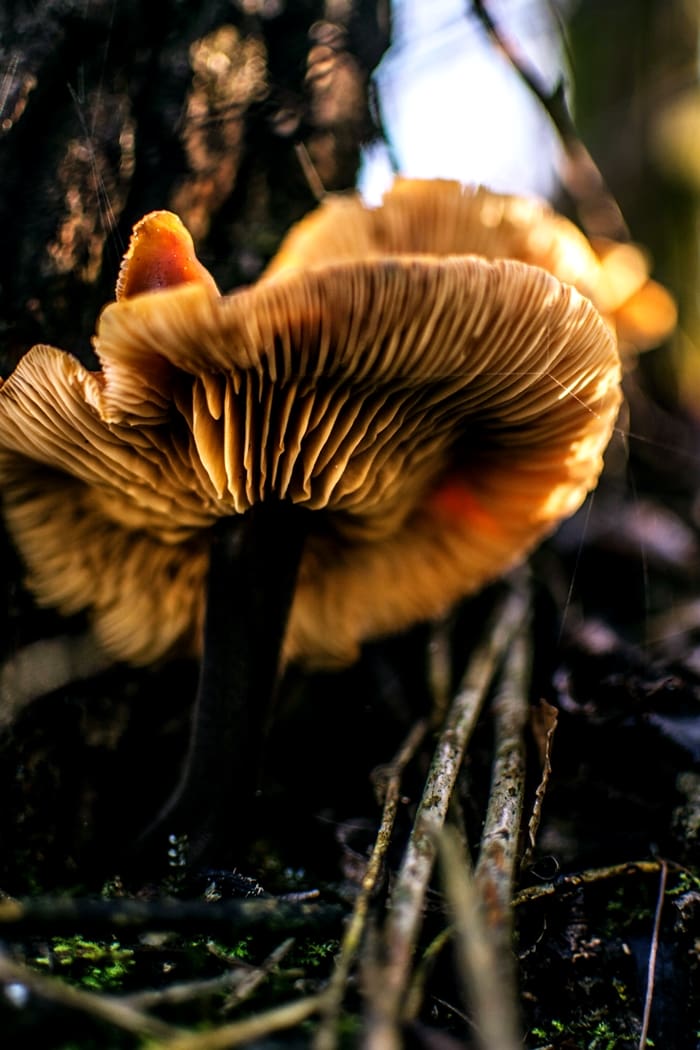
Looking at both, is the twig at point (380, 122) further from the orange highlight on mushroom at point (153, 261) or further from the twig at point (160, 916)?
the twig at point (160, 916)

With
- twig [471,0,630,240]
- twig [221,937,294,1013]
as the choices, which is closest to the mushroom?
twig [221,937,294,1013]

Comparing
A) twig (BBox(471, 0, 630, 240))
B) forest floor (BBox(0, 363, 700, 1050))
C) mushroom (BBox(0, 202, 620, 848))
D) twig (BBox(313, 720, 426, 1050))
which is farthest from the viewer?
twig (BBox(471, 0, 630, 240))

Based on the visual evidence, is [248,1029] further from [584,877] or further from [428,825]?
[584,877]

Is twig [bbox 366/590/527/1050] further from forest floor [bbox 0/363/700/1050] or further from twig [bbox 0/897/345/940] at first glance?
twig [bbox 0/897/345/940]

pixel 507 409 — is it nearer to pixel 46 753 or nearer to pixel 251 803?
pixel 251 803

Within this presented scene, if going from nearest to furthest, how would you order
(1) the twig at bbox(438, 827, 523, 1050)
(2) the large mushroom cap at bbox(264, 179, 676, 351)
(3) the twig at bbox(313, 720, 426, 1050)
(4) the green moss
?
(1) the twig at bbox(438, 827, 523, 1050) → (3) the twig at bbox(313, 720, 426, 1050) → (4) the green moss → (2) the large mushroom cap at bbox(264, 179, 676, 351)

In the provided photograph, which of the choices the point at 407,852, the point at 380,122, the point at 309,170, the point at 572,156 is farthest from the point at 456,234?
the point at 407,852

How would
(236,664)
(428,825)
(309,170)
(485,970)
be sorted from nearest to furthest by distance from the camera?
(485,970)
(428,825)
(236,664)
(309,170)

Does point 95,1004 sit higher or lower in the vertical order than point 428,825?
higher

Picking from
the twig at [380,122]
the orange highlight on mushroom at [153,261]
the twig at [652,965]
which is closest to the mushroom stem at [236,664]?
the orange highlight on mushroom at [153,261]
